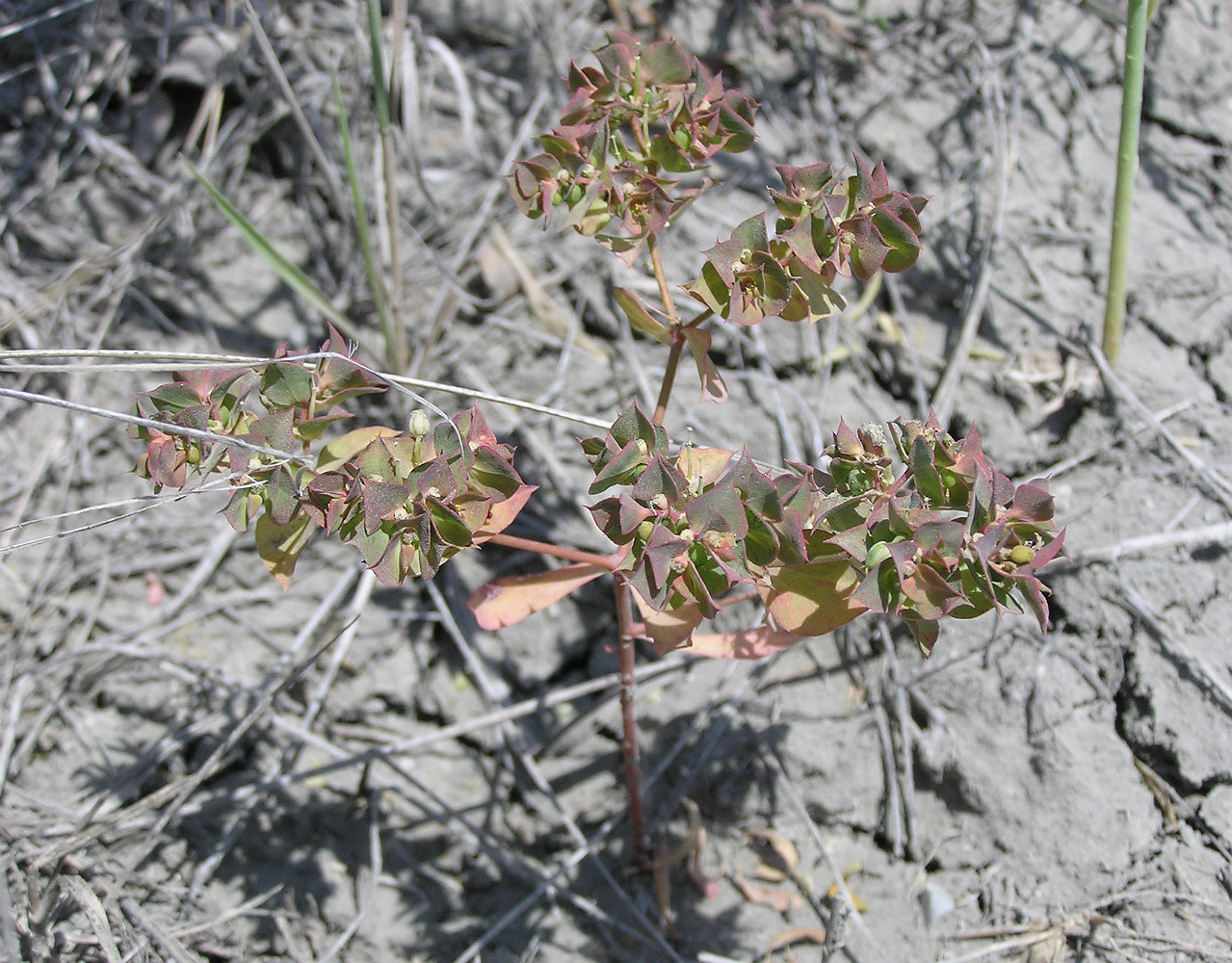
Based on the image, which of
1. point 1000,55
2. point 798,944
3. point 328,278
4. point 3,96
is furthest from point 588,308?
point 3,96

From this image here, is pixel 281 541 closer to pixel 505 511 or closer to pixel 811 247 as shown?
pixel 505 511

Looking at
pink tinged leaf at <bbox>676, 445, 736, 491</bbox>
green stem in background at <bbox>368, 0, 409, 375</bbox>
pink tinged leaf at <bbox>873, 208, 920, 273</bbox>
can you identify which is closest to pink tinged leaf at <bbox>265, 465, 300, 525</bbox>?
pink tinged leaf at <bbox>676, 445, 736, 491</bbox>

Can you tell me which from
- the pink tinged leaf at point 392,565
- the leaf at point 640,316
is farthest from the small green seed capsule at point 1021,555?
the pink tinged leaf at point 392,565

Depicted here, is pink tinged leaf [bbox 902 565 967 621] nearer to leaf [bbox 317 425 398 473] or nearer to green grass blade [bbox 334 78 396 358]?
leaf [bbox 317 425 398 473]

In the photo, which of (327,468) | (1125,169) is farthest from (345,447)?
(1125,169)

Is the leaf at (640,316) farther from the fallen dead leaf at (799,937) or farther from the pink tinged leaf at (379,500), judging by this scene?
the fallen dead leaf at (799,937)

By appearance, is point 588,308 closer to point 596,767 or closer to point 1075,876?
point 596,767
